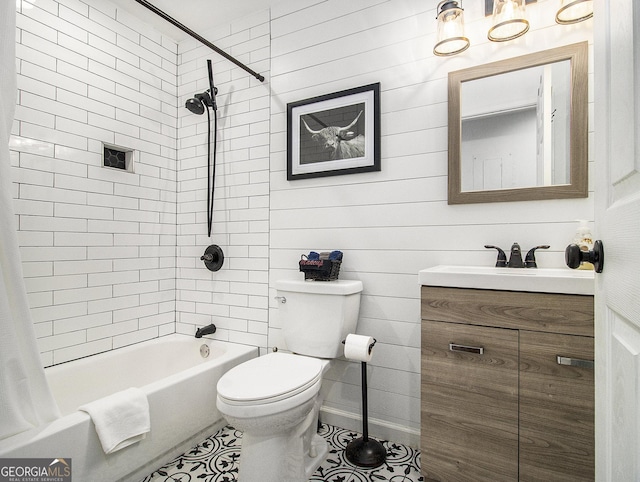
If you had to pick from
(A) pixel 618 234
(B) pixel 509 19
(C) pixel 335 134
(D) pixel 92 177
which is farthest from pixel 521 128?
Answer: (D) pixel 92 177

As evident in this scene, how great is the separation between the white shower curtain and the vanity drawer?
1.48m

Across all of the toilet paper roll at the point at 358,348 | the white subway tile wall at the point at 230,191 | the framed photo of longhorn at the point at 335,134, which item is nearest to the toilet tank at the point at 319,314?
the toilet paper roll at the point at 358,348

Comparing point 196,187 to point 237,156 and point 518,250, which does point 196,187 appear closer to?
point 237,156

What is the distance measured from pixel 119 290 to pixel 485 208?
2245mm

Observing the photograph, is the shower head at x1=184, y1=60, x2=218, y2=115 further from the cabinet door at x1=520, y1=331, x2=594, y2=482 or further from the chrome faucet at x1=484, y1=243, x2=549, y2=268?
the cabinet door at x1=520, y1=331, x2=594, y2=482

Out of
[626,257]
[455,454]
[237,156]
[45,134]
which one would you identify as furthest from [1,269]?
[455,454]

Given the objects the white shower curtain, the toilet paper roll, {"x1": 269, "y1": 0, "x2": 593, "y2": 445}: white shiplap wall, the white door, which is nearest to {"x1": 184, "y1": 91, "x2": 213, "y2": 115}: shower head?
{"x1": 269, "y1": 0, "x2": 593, "y2": 445}: white shiplap wall

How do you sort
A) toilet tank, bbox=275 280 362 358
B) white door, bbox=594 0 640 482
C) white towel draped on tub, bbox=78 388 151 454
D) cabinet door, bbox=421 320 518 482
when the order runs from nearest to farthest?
white door, bbox=594 0 640 482, cabinet door, bbox=421 320 518 482, white towel draped on tub, bbox=78 388 151 454, toilet tank, bbox=275 280 362 358

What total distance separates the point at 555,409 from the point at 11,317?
6.19ft

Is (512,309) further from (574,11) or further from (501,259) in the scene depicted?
(574,11)

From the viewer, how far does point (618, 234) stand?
0.59 m

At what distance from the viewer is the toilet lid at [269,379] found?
135cm

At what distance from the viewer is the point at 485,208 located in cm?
168

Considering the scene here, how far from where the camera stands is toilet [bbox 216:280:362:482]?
1.36 metres
